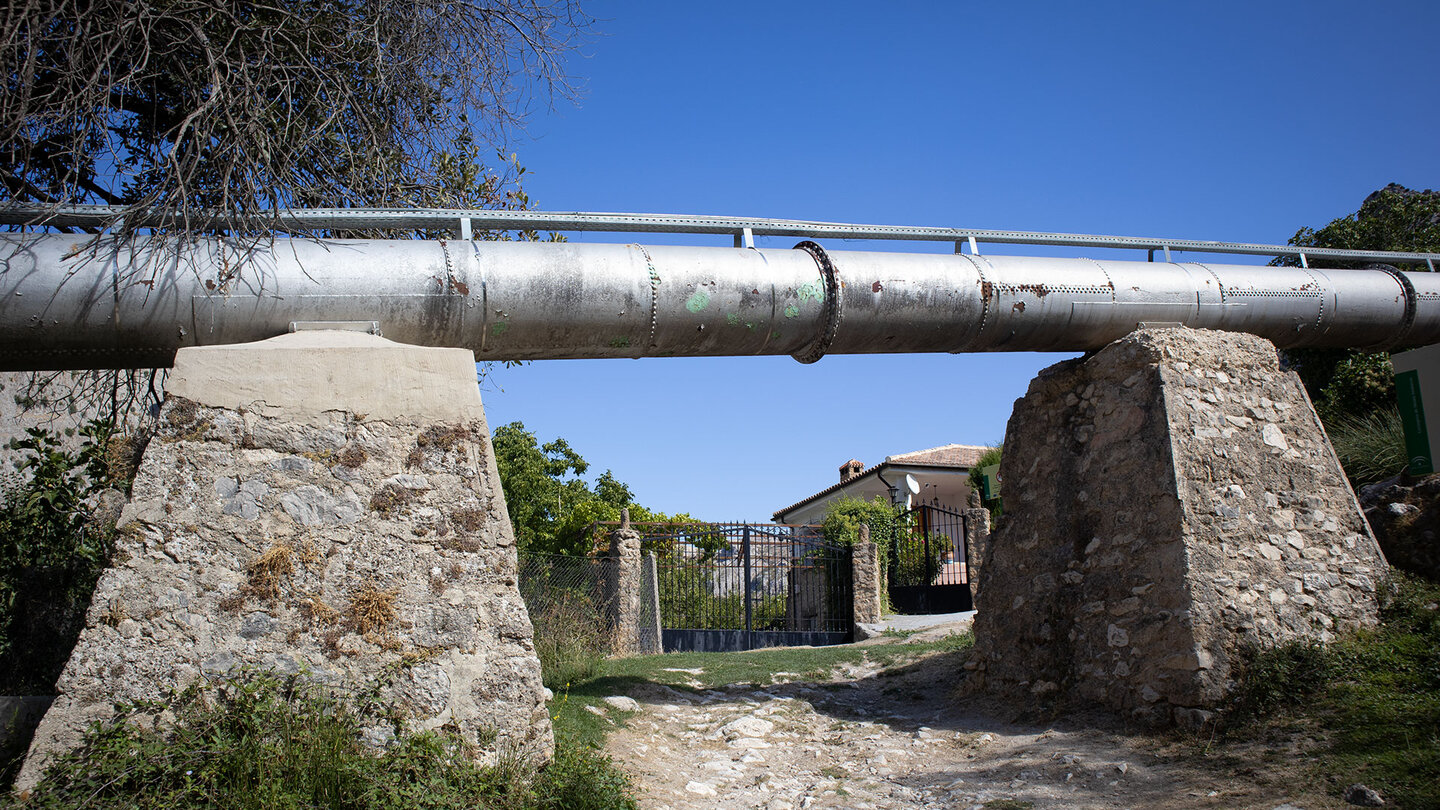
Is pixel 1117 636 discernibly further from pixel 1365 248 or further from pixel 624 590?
pixel 1365 248

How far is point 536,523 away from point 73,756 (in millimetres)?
14762

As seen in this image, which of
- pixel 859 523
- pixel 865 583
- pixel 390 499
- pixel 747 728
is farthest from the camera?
pixel 859 523

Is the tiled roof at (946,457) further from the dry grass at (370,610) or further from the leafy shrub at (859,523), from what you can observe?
the dry grass at (370,610)

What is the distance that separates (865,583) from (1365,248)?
27.3ft

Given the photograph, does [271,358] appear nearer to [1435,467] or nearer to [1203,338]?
[1203,338]

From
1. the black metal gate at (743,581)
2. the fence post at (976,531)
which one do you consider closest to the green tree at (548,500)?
the black metal gate at (743,581)

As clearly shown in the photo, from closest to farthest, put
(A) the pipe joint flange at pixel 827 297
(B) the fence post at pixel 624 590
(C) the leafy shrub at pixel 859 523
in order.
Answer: (A) the pipe joint flange at pixel 827 297 < (B) the fence post at pixel 624 590 < (C) the leafy shrub at pixel 859 523

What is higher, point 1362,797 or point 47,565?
point 47,565

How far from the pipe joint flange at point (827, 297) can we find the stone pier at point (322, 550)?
2143 mm

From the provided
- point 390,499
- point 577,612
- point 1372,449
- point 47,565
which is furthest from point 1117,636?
point 47,565

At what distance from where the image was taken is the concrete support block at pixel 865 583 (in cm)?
1402

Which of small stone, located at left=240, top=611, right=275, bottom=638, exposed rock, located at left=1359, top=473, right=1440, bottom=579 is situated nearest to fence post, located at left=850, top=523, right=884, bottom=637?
exposed rock, located at left=1359, top=473, right=1440, bottom=579

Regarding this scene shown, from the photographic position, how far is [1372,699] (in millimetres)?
4695

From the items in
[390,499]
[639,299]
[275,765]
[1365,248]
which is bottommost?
[275,765]
